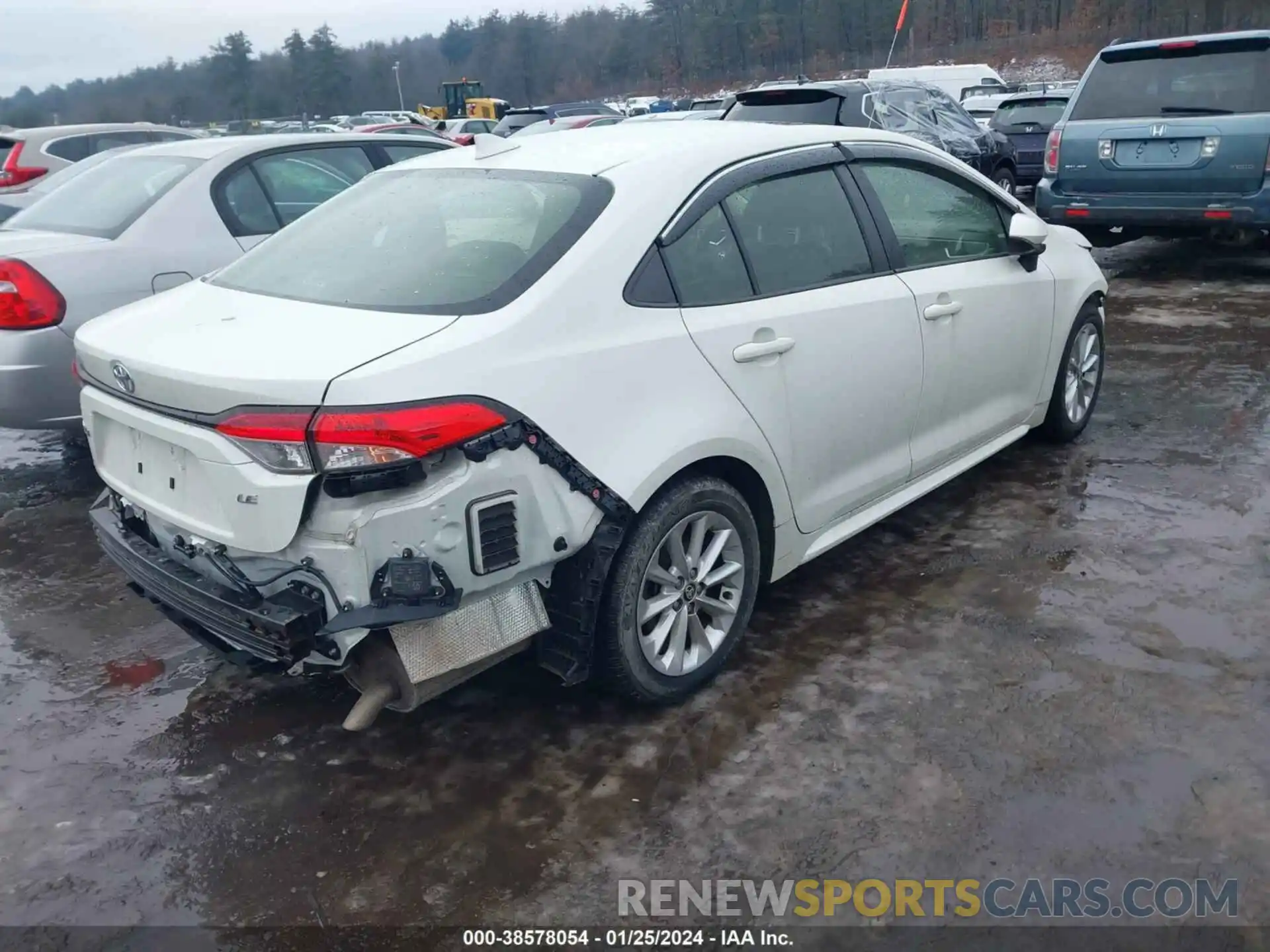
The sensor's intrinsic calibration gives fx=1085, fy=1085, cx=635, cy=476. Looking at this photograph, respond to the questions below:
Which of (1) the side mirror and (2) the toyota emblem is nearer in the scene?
(2) the toyota emblem

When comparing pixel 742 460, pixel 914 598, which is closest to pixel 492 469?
pixel 742 460

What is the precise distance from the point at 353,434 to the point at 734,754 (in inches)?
55.0

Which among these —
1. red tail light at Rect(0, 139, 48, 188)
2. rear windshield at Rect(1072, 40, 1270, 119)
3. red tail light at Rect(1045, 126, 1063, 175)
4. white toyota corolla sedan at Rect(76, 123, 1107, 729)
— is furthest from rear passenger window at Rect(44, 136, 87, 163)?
rear windshield at Rect(1072, 40, 1270, 119)

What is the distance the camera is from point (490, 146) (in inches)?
149

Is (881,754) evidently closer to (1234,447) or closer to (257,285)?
(257,285)

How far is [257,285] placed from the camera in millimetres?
3357

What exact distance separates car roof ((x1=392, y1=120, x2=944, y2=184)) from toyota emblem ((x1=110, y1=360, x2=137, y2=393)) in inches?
51.0

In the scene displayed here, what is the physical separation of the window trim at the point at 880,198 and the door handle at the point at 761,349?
81 centimetres

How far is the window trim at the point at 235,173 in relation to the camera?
548 cm

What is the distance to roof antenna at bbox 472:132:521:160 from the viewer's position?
12.2 feet

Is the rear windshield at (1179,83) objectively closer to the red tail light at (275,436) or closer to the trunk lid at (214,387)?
the trunk lid at (214,387)

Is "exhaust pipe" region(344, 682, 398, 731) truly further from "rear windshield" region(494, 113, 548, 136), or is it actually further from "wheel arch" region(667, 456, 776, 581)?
"rear windshield" region(494, 113, 548, 136)

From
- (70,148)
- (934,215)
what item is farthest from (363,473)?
(70,148)

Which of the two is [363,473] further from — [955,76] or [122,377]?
[955,76]
